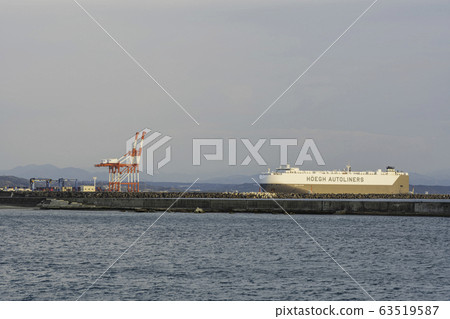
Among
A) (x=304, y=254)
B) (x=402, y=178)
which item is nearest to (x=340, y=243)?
(x=304, y=254)

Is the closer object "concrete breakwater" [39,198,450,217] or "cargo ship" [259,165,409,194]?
"concrete breakwater" [39,198,450,217]

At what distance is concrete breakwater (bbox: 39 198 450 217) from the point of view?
203 ft

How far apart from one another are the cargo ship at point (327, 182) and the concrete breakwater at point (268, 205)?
159ft

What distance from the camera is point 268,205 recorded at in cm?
7244

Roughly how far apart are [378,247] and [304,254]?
6.20m

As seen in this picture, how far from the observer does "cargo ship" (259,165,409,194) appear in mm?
123500

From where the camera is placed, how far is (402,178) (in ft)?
427

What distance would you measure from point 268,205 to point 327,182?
52.8 meters

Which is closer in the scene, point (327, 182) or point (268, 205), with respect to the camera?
point (268, 205)

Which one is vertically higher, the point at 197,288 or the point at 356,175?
the point at 356,175

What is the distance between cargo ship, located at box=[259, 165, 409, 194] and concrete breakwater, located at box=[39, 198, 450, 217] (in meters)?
48.4

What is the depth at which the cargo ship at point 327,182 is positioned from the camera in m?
124
